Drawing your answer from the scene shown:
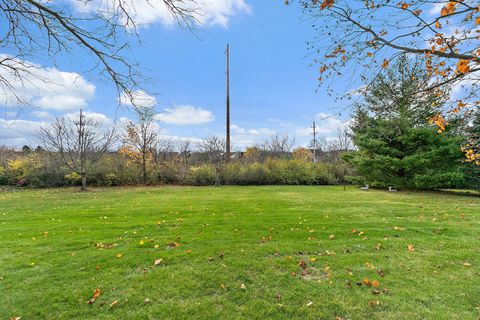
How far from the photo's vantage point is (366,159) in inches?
640

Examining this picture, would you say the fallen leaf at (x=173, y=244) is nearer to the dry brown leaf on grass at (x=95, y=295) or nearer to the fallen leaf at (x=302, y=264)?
the dry brown leaf on grass at (x=95, y=295)

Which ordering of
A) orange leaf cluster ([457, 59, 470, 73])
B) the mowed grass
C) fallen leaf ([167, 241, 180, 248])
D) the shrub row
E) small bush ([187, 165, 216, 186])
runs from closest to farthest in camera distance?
orange leaf cluster ([457, 59, 470, 73]) < the mowed grass < fallen leaf ([167, 241, 180, 248]) < the shrub row < small bush ([187, 165, 216, 186])

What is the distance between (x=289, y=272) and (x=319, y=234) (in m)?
1.94

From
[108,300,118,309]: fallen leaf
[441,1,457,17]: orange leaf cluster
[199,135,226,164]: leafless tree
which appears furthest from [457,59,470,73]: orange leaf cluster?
[199,135,226,164]: leafless tree

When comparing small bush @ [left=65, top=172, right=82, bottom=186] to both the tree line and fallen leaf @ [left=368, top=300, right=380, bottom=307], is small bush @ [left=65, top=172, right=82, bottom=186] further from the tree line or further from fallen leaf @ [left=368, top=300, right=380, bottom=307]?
fallen leaf @ [left=368, top=300, right=380, bottom=307]

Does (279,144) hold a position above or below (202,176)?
above

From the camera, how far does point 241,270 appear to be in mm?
3564

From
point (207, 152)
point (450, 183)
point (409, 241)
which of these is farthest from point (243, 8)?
point (207, 152)

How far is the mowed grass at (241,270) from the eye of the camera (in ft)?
8.98

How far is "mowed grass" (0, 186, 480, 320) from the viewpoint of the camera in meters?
2.74

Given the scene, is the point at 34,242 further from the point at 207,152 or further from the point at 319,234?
the point at 207,152

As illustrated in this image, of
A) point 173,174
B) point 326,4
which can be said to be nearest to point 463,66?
point 326,4

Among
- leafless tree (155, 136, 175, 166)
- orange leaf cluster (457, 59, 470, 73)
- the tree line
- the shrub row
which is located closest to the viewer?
orange leaf cluster (457, 59, 470, 73)

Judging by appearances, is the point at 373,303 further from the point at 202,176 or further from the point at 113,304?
the point at 202,176
